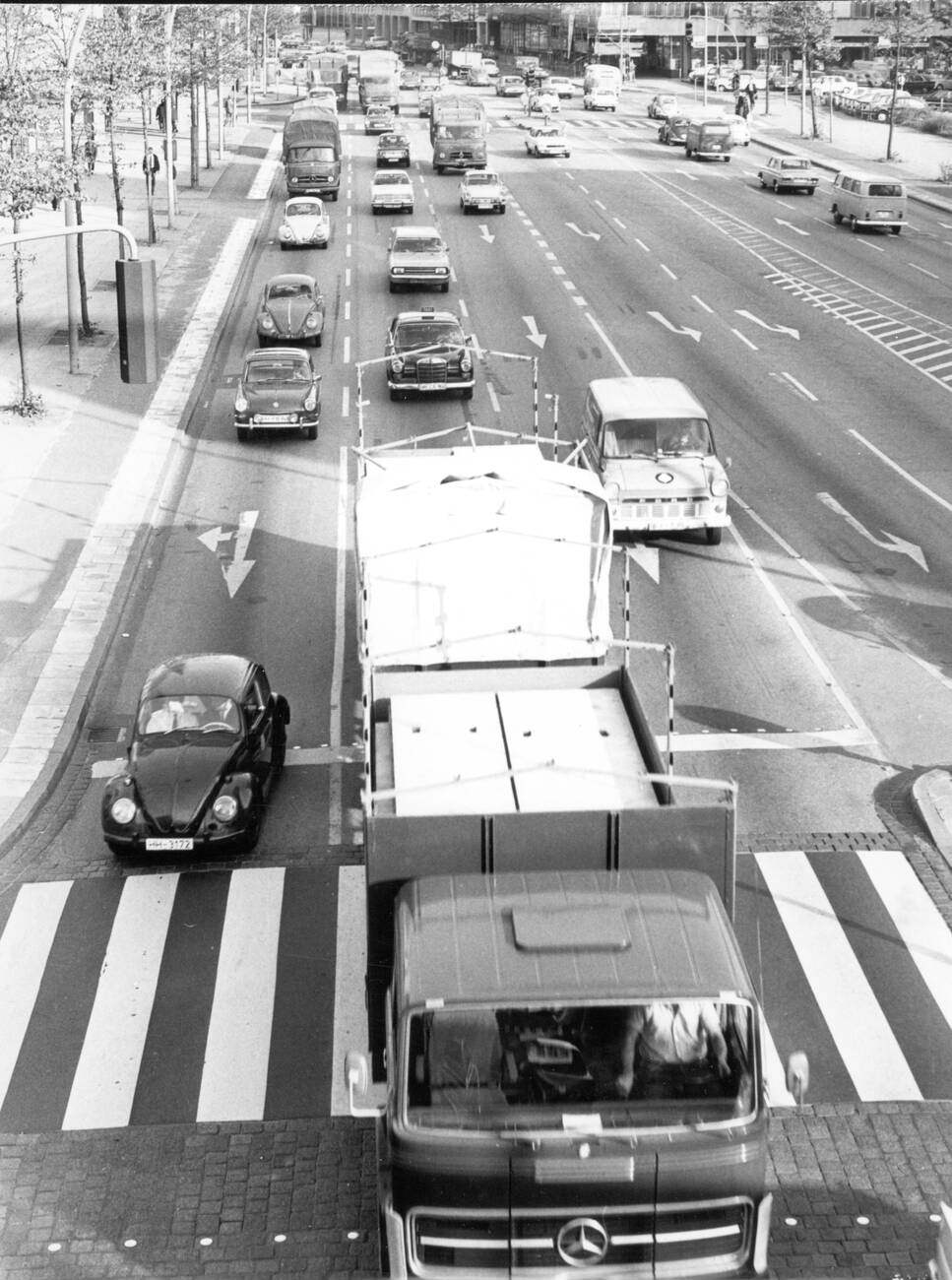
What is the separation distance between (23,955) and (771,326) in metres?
34.0

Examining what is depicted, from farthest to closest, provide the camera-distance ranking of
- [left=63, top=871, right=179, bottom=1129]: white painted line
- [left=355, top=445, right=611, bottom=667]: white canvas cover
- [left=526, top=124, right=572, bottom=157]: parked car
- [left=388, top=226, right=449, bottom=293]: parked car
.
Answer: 1. [left=526, top=124, right=572, bottom=157]: parked car
2. [left=388, top=226, right=449, bottom=293]: parked car
3. [left=355, top=445, right=611, bottom=667]: white canvas cover
4. [left=63, top=871, right=179, bottom=1129]: white painted line

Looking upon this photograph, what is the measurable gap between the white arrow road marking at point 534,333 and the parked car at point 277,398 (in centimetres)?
886

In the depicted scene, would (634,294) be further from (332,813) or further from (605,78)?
(605,78)

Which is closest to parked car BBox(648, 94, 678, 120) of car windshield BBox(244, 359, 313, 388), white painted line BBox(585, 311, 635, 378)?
white painted line BBox(585, 311, 635, 378)

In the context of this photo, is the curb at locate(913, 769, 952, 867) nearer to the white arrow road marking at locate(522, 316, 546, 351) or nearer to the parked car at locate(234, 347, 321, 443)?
the parked car at locate(234, 347, 321, 443)

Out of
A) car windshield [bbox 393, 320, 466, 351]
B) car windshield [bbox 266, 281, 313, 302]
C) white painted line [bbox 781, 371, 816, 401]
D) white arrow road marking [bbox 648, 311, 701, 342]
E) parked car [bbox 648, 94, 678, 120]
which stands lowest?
white painted line [bbox 781, 371, 816, 401]

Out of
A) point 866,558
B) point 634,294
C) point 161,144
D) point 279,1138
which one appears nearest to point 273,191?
point 161,144

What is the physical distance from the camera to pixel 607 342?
43.0m

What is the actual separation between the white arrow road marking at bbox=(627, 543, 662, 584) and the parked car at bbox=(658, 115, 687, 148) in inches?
2411

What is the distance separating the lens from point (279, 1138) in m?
13.5

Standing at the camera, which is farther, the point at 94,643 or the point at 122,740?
the point at 94,643

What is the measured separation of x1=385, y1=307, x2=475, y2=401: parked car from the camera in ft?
122

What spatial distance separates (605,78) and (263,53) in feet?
80.9

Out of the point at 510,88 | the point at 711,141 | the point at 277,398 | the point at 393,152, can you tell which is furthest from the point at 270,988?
the point at 510,88
